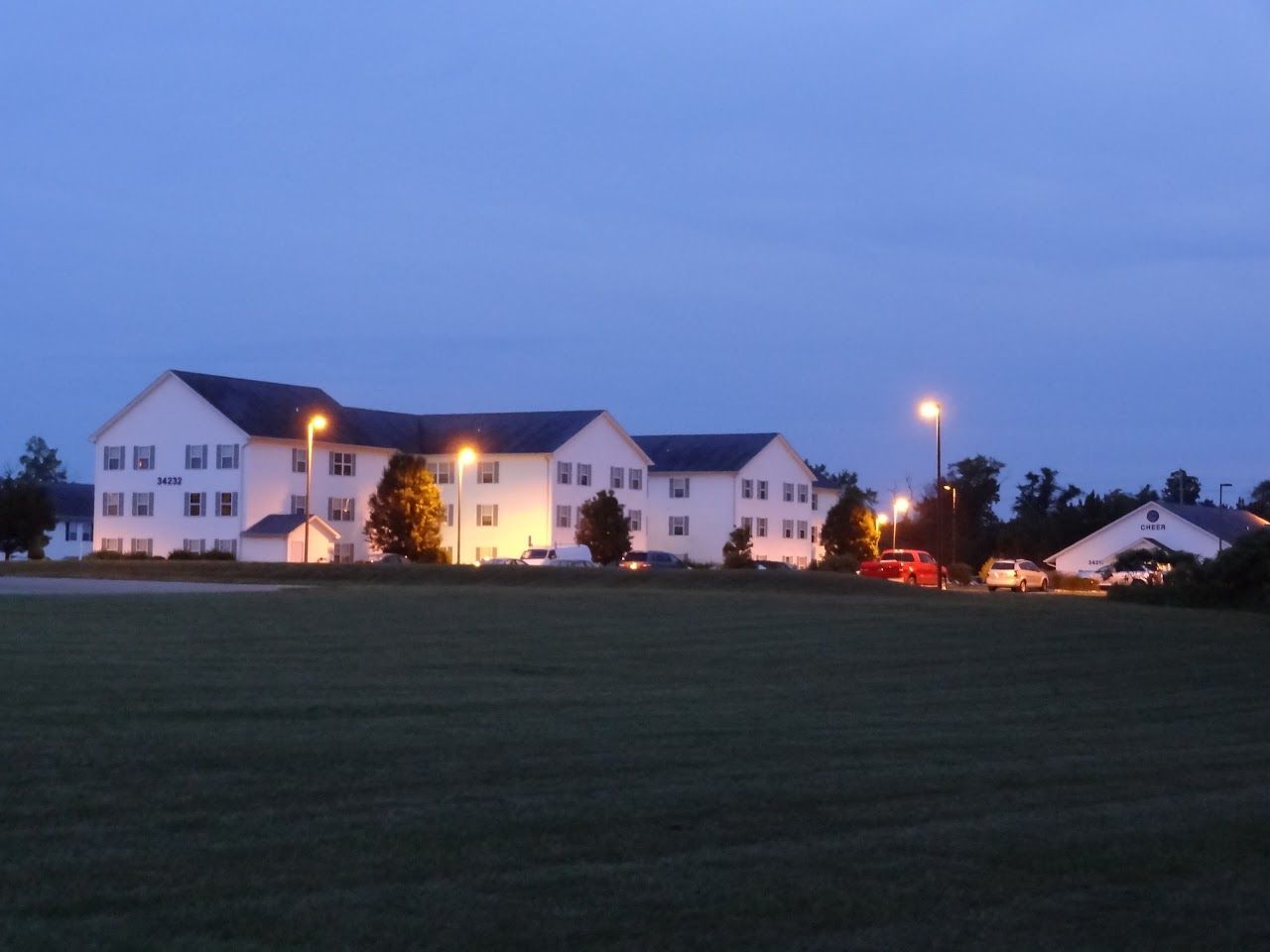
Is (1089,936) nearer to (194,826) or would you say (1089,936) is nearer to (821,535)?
(194,826)

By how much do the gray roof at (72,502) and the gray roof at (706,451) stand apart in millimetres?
45576

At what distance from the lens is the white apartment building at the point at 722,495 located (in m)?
95.2

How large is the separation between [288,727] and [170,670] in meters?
5.20

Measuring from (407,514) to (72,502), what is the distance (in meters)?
51.3

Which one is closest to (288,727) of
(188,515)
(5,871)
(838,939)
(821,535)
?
(5,871)

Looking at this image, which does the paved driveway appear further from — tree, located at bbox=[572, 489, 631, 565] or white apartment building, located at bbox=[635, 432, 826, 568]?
white apartment building, located at bbox=[635, 432, 826, 568]

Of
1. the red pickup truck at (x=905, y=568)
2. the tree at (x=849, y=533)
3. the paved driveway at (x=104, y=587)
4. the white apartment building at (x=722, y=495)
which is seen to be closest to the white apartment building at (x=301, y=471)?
the white apartment building at (x=722, y=495)

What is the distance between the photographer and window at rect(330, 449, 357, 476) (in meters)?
84.7

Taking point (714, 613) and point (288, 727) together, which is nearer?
point (288, 727)

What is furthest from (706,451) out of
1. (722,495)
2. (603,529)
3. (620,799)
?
(620,799)

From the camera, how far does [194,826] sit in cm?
955

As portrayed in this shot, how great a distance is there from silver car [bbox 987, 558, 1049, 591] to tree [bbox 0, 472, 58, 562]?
165 ft

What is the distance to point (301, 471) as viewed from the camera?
8362cm

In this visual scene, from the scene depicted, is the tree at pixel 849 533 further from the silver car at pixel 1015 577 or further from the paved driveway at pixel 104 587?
the paved driveway at pixel 104 587
